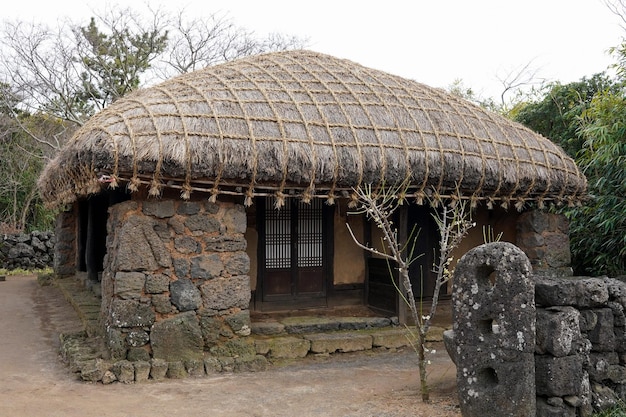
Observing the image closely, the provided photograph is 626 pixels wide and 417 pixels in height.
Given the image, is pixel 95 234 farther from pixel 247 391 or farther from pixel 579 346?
pixel 579 346

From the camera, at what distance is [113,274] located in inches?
242

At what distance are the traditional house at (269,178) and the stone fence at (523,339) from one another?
9.00 feet

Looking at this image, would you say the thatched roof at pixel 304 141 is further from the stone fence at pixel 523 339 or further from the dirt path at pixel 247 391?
the stone fence at pixel 523 339

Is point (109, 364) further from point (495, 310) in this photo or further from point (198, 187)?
point (495, 310)

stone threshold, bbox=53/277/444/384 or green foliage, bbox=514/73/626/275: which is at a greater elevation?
green foliage, bbox=514/73/626/275

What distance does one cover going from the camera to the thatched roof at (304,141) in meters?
6.05

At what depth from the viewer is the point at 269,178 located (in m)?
6.42

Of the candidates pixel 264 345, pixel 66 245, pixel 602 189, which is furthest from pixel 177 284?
pixel 66 245

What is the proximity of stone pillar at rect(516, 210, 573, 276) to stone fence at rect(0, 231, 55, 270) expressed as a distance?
13.5 metres

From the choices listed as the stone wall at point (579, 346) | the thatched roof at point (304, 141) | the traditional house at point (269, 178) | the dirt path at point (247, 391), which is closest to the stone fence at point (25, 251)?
the traditional house at point (269, 178)

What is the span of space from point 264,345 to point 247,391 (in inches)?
43.1

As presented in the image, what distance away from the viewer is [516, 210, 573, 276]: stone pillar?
835 centimetres

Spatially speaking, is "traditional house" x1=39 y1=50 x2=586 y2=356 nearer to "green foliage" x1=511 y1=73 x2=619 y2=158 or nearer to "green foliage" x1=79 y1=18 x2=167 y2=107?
"green foliage" x1=511 y1=73 x2=619 y2=158

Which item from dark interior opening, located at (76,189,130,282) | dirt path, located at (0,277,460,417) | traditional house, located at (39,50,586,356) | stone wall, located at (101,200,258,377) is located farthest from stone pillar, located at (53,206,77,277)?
stone wall, located at (101,200,258,377)
